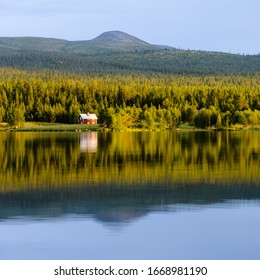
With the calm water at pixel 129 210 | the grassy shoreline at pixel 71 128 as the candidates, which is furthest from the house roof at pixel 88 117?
the calm water at pixel 129 210

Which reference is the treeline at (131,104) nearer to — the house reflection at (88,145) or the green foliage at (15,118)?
the green foliage at (15,118)

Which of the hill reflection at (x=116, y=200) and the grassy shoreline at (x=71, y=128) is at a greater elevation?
the hill reflection at (x=116, y=200)

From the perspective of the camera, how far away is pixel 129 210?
26.2 metres

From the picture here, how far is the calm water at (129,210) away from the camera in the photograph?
789 inches

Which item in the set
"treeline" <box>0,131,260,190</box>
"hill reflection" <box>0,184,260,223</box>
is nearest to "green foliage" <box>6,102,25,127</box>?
"treeline" <box>0,131,260,190</box>

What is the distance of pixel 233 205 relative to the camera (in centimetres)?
2750

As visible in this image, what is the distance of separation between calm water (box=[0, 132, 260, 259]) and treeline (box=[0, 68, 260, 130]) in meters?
85.1

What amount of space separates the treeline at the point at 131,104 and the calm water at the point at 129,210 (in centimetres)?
8513

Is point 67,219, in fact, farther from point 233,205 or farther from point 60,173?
point 60,173

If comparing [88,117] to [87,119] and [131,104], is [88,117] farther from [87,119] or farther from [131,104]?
[131,104]

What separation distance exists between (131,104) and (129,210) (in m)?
134

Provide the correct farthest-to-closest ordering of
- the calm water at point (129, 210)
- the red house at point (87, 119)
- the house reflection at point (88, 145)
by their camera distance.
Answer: the red house at point (87, 119) < the house reflection at point (88, 145) < the calm water at point (129, 210)

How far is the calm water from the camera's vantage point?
20047mm

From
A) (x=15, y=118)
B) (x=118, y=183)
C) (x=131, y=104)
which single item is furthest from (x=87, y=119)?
(x=118, y=183)
